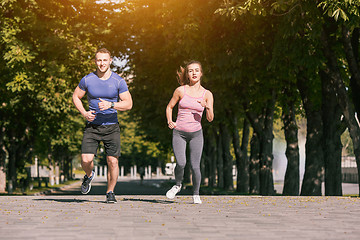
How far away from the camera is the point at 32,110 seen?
32031 millimetres

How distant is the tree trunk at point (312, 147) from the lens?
20672 millimetres

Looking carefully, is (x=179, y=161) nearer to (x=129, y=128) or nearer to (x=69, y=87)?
(x=69, y=87)

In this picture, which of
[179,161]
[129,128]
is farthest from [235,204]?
[129,128]

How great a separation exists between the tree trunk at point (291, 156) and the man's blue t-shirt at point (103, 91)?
48.7 feet

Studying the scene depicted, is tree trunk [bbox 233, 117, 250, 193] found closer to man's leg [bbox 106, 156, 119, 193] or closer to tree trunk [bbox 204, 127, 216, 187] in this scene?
tree trunk [bbox 204, 127, 216, 187]

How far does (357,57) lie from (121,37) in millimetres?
11024

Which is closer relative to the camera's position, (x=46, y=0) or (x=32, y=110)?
(x=46, y=0)

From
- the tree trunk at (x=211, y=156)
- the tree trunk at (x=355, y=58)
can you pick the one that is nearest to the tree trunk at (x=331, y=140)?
the tree trunk at (x=355, y=58)

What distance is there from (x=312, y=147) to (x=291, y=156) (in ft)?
9.48

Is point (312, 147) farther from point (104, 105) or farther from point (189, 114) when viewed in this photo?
point (104, 105)

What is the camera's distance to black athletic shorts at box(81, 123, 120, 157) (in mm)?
9391

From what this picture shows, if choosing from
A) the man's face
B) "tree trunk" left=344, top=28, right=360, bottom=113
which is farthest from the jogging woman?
"tree trunk" left=344, top=28, right=360, bottom=113

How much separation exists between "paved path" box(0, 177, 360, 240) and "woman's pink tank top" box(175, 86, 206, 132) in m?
1.21

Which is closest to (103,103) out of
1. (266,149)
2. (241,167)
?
(266,149)
